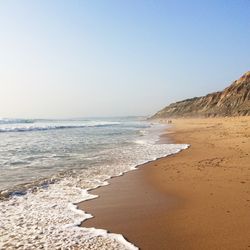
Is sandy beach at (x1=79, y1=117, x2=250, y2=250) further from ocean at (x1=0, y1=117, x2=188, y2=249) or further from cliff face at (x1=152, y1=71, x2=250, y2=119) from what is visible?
cliff face at (x1=152, y1=71, x2=250, y2=119)

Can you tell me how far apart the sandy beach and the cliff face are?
186ft

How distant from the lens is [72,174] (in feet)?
40.4

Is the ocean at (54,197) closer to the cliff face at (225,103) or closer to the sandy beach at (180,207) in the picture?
the sandy beach at (180,207)

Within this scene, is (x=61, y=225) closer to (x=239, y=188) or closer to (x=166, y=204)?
(x=166, y=204)

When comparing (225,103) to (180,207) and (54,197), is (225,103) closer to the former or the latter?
(54,197)

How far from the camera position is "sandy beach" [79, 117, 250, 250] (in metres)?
5.75

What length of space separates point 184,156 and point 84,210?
29.0ft

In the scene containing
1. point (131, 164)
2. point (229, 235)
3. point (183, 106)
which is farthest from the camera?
point (183, 106)

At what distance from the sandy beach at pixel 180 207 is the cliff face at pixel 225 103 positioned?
5677 centimetres

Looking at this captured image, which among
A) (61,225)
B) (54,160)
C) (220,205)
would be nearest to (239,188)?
(220,205)

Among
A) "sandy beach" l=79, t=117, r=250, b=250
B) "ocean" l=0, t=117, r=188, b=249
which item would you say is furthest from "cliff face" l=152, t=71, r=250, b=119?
"sandy beach" l=79, t=117, r=250, b=250

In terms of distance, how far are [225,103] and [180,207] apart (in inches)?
2903

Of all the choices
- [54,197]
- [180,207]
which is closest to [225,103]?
[54,197]

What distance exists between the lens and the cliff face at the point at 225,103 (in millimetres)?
71188
